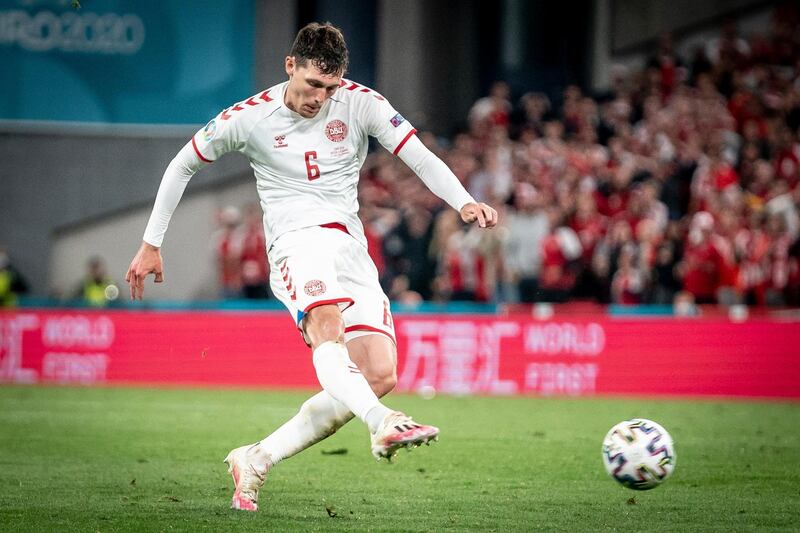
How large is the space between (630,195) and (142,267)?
13047 millimetres

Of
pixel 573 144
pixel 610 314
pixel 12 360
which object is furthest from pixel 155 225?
pixel 573 144

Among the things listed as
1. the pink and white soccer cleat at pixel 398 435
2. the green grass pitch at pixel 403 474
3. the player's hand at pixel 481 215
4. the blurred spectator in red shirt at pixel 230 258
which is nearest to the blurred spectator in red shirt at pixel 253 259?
the blurred spectator in red shirt at pixel 230 258

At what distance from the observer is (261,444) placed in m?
7.27

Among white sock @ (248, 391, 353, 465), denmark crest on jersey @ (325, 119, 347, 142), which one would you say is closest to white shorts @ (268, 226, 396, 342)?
white sock @ (248, 391, 353, 465)

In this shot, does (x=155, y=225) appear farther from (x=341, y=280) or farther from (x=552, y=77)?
(x=552, y=77)

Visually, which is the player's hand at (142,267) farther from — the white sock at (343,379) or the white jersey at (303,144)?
the white sock at (343,379)

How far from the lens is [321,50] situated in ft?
22.8

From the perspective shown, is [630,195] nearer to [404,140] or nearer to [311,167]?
[404,140]

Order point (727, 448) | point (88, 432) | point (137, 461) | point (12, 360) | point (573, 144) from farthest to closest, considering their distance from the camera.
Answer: point (573, 144)
point (12, 360)
point (88, 432)
point (727, 448)
point (137, 461)

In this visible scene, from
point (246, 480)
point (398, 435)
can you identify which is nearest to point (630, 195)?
point (246, 480)

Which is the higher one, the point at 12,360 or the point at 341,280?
the point at 341,280

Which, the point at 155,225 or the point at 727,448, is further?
the point at 727,448

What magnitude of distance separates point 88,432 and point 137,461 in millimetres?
2317

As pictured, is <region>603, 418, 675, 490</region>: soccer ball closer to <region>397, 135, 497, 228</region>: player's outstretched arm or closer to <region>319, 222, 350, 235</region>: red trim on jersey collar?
<region>397, 135, 497, 228</region>: player's outstretched arm
